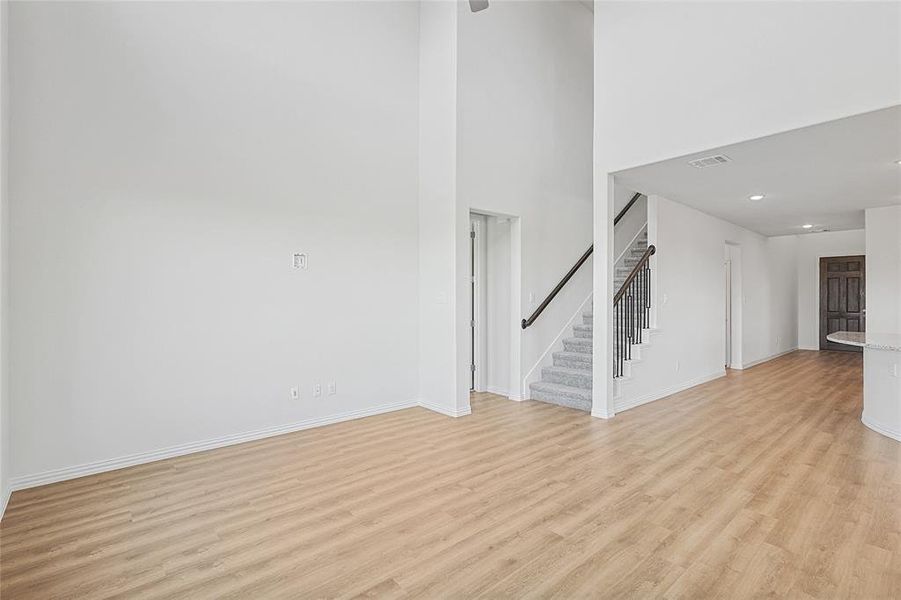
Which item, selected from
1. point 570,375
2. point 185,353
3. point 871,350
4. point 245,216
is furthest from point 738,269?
point 185,353

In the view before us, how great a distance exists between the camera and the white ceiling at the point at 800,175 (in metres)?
3.56

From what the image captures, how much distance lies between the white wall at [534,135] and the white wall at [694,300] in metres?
1.15

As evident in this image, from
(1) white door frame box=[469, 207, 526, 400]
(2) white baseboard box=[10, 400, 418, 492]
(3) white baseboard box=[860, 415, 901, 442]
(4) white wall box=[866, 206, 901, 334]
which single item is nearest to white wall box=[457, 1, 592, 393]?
(1) white door frame box=[469, 207, 526, 400]

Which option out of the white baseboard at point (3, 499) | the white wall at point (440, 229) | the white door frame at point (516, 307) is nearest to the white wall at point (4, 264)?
the white baseboard at point (3, 499)

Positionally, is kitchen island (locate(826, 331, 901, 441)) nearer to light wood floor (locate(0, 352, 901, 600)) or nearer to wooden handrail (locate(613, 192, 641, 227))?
light wood floor (locate(0, 352, 901, 600))

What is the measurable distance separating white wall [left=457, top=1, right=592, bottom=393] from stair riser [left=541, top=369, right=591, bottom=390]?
10.9 inches

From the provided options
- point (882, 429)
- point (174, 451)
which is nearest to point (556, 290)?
point (882, 429)

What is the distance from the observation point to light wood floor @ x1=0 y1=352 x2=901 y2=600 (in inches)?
87.0

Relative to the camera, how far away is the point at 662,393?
6020 mm

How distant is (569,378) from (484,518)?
3.30 meters

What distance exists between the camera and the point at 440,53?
5.32 m

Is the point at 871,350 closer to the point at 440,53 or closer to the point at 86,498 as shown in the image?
the point at 440,53

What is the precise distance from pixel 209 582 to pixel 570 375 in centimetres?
450

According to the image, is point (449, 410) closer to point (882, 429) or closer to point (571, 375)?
point (571, 375)
